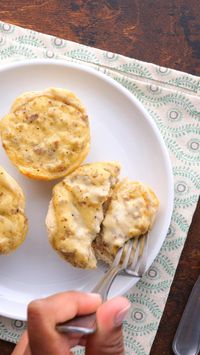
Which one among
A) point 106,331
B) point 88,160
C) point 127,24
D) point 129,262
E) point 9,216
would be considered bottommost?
point 106,331

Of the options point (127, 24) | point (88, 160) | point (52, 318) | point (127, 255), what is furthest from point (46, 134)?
point (52, 318)

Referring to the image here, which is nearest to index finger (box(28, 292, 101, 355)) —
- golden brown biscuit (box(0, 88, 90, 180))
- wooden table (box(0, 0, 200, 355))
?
golden brown biscuit (box(0, 88, 90, 180))

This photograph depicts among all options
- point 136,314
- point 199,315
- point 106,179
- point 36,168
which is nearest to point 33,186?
point 36,168

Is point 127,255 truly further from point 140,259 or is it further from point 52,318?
point 52,318

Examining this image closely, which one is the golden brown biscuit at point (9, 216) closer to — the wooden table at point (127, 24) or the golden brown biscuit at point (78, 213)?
the golden brown biscuit at point (78, 213)

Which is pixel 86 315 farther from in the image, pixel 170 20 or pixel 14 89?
pixel 170 20
